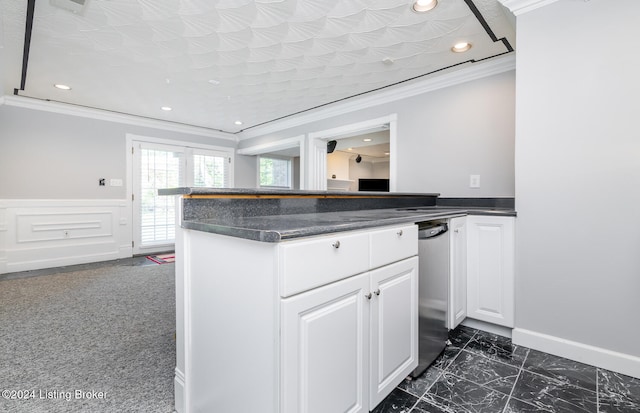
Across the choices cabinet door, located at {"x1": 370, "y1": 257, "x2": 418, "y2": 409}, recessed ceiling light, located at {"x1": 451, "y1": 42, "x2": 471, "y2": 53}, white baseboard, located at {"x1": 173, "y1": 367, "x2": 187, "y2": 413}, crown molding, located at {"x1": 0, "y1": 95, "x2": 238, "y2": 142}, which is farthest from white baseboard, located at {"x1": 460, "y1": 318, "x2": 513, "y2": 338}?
crown molding, located at {"x1": 0, "y1": 95, "x2": 238, "y2": 142}

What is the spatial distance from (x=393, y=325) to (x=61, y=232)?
193 inches

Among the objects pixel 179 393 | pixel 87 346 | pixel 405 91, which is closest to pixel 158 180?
pixel 87 346

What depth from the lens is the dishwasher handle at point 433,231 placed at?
5.47 feet

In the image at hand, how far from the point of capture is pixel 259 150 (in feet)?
18.4

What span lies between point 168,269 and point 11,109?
2.88m

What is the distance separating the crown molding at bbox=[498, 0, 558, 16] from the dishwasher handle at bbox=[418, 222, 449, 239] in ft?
4.81

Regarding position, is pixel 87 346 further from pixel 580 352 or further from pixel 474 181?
pixel 474 181

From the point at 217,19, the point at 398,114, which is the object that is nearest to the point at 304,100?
the point at 398,114

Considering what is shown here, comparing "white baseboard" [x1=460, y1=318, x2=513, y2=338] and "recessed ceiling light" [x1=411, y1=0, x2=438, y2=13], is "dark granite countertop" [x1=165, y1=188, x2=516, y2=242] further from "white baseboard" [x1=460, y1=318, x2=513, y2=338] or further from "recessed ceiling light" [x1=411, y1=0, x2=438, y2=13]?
"recessed ceiling light" [x1=411, y1=0, x2=438, y2=13]

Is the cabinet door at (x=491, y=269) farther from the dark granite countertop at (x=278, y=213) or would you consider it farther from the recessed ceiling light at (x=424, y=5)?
the recessed ceiling light at (x=424, y=5)

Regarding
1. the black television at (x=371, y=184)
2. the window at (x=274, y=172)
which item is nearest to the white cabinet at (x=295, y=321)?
the window at (x=274, y=172)

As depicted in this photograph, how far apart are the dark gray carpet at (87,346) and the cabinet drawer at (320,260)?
1.02 meters

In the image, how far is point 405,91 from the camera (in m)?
3.42

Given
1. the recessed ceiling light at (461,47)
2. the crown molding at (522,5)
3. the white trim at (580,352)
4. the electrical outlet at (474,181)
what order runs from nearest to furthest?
the white trim at (580,352), the crown molding at (522,5), the recessed ceiling light at (461,47), the electrical outlet at (474,181)
